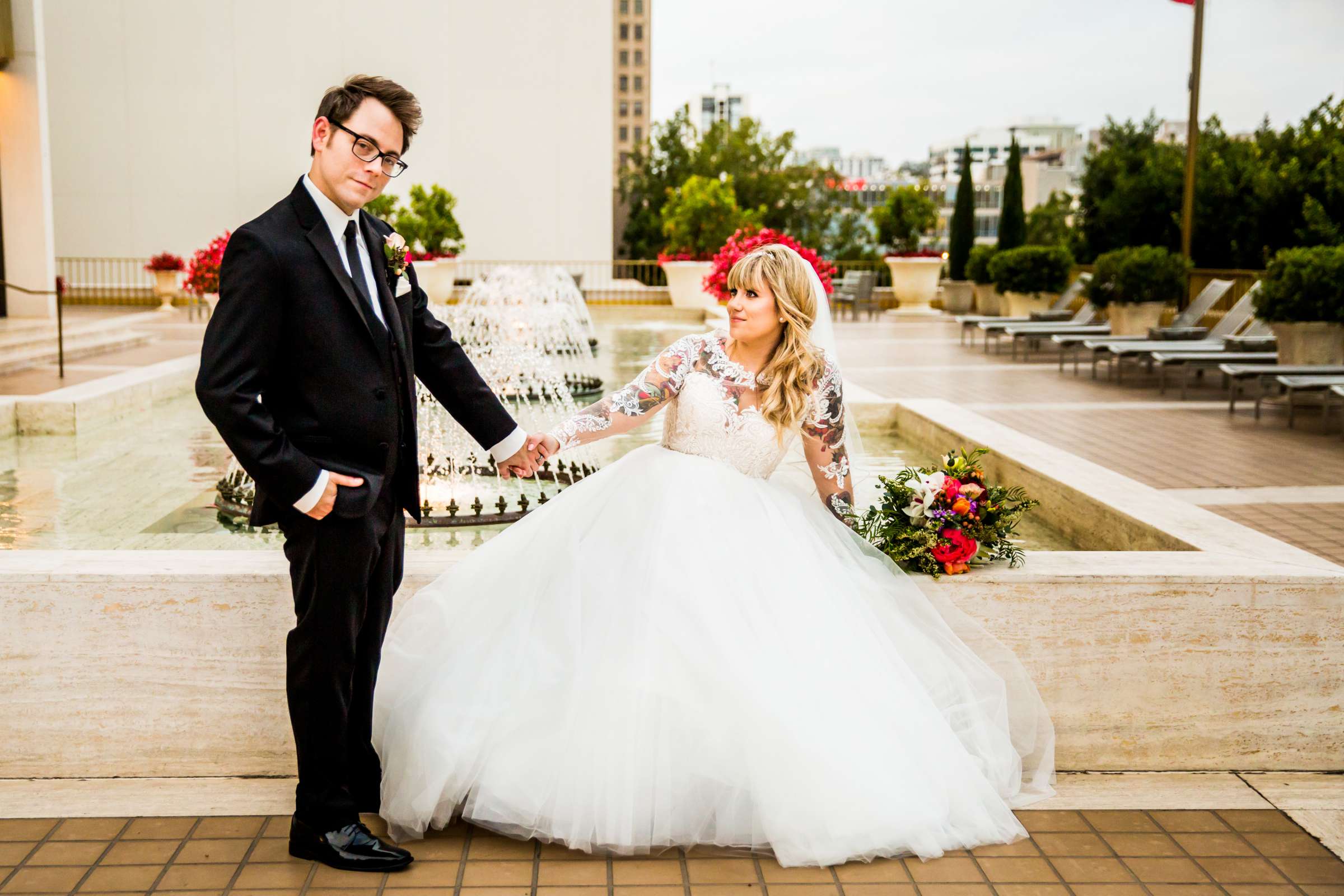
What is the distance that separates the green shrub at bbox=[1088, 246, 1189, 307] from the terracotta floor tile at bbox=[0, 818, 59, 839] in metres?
17.3

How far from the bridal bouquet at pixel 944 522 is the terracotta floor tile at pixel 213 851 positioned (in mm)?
2175

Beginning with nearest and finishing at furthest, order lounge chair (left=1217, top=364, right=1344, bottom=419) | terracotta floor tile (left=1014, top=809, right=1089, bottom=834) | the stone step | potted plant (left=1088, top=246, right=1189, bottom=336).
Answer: terracotta floor tile (left=1014, top=809, right=1089, bottom=834)
lounge chair (left=1217, top=364, right=1344, bottom=419)
the stone step
potted plant (left=1088, top=246, right=1189, bottom=336)

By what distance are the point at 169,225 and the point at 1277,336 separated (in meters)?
25.9

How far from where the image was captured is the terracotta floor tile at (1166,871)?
Answer: 323cm

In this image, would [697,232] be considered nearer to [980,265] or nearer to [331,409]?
[980,265]

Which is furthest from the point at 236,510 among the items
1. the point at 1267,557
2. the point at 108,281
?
the point at 108,281

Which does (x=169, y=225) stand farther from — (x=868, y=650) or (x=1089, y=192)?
(x=868, y=650)

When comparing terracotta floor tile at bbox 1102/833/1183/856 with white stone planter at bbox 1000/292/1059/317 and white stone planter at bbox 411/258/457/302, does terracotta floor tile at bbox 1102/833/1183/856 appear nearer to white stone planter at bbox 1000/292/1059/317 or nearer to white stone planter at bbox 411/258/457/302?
white stone planter at bbox 1000/292/1059/317

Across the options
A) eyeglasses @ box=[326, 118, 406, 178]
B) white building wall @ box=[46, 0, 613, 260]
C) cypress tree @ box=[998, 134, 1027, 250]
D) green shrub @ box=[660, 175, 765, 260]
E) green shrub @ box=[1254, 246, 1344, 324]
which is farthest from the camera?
white building wall @ box=[46, 0, 613, 260]

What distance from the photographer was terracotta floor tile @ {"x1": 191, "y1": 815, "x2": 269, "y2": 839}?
3436 mm

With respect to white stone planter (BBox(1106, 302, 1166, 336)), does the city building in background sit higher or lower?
higher

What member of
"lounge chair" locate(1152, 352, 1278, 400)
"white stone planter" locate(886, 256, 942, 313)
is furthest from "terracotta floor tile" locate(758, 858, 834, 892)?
"white stone planter" locate(886, 256, 942, 313)

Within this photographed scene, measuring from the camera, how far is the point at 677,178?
5331cm

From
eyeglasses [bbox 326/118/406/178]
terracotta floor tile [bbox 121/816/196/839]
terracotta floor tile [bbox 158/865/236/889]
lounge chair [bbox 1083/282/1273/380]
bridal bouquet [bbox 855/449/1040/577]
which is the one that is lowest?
terracotta floor tile [bbox 121/816/196/839]
